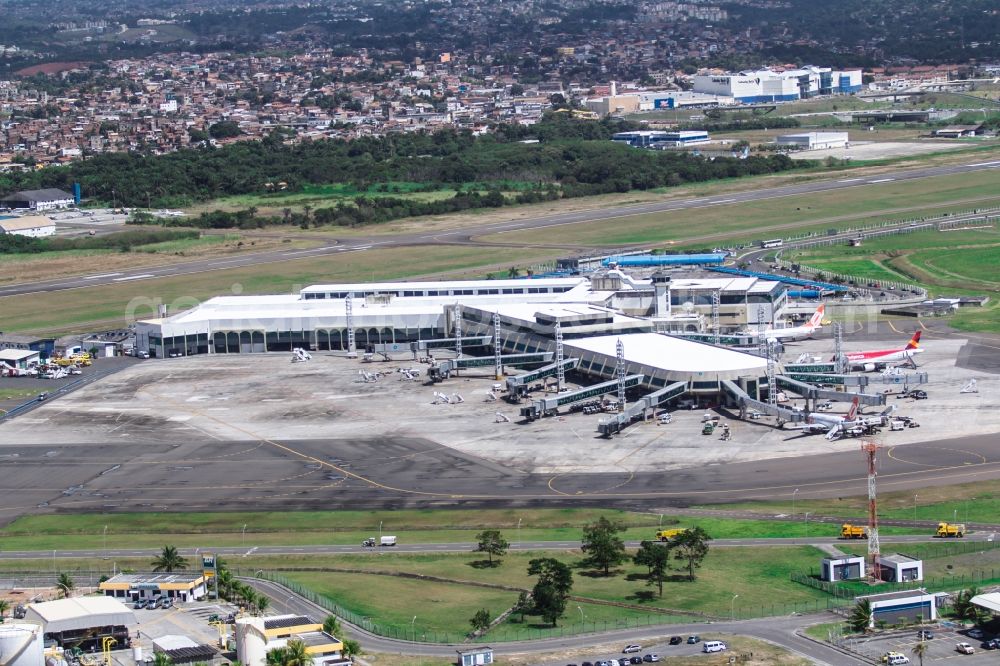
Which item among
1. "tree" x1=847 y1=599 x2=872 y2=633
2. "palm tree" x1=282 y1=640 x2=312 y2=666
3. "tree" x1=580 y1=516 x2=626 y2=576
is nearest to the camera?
"palm tree" x1=282 y1=640 x2=312 y2=666

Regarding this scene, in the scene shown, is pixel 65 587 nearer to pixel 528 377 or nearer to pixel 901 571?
pixel 901 571

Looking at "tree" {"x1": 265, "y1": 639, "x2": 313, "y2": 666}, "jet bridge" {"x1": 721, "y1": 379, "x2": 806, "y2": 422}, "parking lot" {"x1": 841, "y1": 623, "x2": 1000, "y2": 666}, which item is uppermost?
"tree" {"x1": 265, "y1": 639, "x2": 313, "y2": 666}

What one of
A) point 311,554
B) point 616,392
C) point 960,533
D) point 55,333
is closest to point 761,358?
point 616,392

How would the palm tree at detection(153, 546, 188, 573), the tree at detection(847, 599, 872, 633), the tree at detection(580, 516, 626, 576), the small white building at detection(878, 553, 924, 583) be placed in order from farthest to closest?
1. the palm tree at detection(153, 546, 188, 573)
2. the tree at detection(580, 516, 626, 576)
3. the small white building at detection(878, 553, 924, 583)
4. the tree at detection(847, 599, 872, 633)

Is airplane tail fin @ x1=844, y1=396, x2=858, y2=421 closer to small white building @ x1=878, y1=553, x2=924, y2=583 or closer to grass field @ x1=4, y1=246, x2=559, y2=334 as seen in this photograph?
small white building @ x1=878, y1=553, x2=924, y2=583

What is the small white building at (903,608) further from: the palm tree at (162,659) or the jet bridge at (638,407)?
the jet bridge at (638,407)

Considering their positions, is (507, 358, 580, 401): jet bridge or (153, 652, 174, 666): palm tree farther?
(507, 358, 580, 401): jet bridge

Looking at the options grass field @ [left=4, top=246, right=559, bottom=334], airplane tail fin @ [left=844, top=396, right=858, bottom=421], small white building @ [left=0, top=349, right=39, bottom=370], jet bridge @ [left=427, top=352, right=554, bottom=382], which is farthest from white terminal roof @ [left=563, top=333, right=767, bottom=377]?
grass field @ [left=4, top=246, right=559, bottom=334]

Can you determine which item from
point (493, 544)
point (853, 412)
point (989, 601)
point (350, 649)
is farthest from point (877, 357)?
point (350, 649)

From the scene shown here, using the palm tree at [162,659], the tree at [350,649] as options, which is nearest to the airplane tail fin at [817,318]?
the tree at [350,649]
